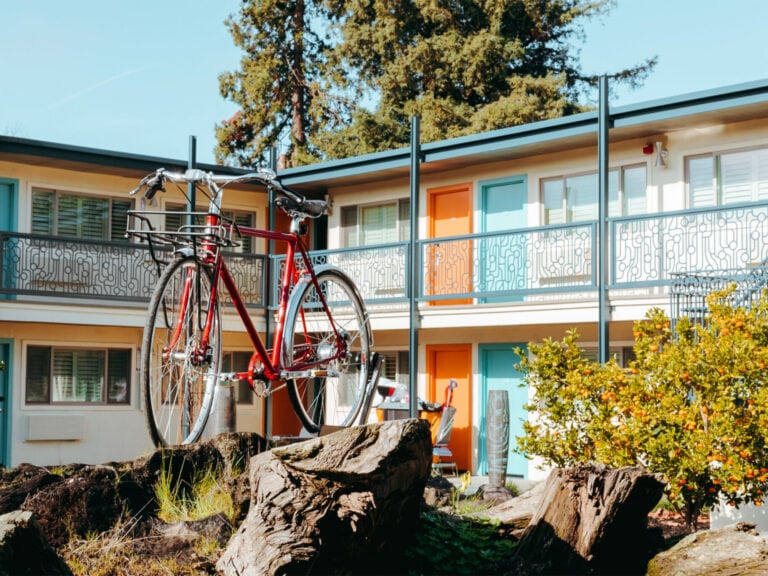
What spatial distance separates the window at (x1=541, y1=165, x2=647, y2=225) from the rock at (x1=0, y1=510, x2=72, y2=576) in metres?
13.7

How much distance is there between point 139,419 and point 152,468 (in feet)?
46.5

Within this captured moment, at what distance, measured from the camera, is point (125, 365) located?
21.5 metres

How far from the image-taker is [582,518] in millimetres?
7160

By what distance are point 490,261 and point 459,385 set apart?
127 inches

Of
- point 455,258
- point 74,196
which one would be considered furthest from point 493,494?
point 74,196

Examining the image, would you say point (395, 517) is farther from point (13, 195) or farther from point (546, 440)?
point (13, 195)

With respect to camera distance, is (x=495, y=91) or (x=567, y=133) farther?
(x=495, y=91)

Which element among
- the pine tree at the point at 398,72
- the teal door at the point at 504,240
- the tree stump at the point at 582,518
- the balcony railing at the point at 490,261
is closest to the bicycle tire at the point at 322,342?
the tree stump at the point at 582,518

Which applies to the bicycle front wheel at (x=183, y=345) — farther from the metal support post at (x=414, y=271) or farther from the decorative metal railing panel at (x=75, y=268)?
the decorative metal railing panel at (x=75, y=268)

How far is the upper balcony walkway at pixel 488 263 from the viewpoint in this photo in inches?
631

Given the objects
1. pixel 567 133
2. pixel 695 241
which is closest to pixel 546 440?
pixel 695 241

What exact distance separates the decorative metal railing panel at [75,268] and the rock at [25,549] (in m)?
13.0

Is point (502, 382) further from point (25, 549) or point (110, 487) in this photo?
point (25, 549)

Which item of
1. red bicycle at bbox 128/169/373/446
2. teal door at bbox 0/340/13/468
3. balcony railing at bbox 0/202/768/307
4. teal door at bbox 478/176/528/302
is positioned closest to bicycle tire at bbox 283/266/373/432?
red bicycle at bbox 128/169/373/446
